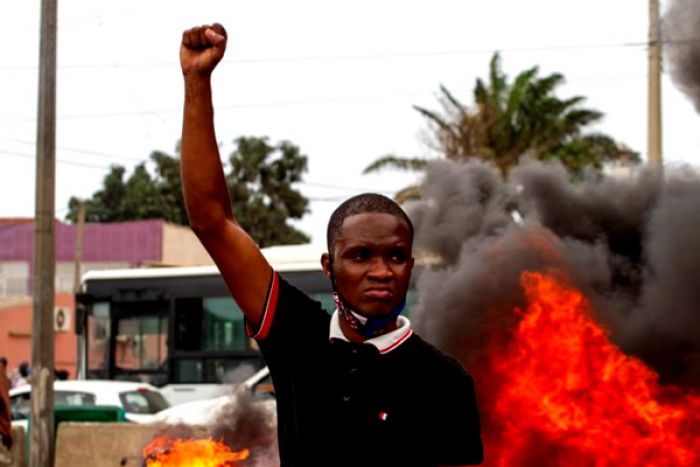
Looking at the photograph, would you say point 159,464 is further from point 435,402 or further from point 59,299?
point 59,299

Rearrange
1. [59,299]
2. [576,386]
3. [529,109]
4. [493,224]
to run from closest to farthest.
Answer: [576,386] → [493,224] → [529,109] → [59,299]

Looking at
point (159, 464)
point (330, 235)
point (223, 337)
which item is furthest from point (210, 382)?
point (330, 235)

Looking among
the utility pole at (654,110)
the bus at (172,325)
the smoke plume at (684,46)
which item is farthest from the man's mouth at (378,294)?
the bus at (172,325)

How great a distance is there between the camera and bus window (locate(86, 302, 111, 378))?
19.9 m

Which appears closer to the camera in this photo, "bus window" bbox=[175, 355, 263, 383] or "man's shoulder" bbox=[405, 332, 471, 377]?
"man's shoulder" bbox=[405, 332, 471, 377]

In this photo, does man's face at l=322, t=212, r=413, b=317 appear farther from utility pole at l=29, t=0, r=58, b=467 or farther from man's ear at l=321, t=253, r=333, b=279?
utility pole at l=29, t=0, r=58, b=467

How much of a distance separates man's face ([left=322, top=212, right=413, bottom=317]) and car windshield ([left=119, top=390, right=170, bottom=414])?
14229 mm

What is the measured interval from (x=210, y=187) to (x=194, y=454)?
250 inches

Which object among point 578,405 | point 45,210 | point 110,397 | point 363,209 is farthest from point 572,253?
point 110,397

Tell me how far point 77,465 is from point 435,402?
10.7 metres

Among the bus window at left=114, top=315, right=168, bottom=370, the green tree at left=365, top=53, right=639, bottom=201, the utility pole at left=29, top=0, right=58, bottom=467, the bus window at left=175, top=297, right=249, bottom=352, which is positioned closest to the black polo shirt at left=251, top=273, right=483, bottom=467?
the utility pole at left=29, top=0, right=58, bottom=467

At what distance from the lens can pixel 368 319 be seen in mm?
2652

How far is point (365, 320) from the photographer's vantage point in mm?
2656

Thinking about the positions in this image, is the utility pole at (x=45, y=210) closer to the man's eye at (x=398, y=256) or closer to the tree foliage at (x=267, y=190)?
the man's eye at (x=398, y=256)
